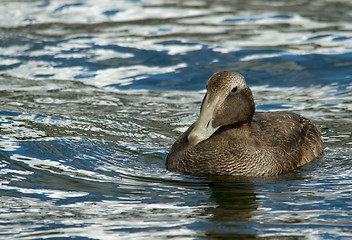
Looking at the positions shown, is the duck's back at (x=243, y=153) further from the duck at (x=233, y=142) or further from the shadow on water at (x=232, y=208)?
the shadow on water at (x=232, y=208)

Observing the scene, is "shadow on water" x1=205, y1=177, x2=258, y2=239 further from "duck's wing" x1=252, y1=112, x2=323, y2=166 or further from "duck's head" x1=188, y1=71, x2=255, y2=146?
"duck's wing" x1=252, y1=112, x2=323, y2=166

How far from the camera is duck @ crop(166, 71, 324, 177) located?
7.92 metres

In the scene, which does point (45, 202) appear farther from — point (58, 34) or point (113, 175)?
point (58, 34)

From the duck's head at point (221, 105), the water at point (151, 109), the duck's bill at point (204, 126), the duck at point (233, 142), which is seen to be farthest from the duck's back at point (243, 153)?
the duck's bill at point (204, 126)

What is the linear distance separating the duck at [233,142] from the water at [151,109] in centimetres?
17

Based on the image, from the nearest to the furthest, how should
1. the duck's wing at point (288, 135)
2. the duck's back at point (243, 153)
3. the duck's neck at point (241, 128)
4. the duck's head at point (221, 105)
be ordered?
1. the duck's head at point (221, 105)
2. the duck's back at point (243, 153)
3. the duck's neck at point (241, 128)
4. the duck's wing at point (288, 135)

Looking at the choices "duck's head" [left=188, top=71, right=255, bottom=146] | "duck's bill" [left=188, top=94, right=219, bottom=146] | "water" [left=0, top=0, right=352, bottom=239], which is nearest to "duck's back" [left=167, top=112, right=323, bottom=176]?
"water" [left=0, top=0, right=352, bottom=239]

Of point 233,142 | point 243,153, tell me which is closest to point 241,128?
point 233,142

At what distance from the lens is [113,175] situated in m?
8.33

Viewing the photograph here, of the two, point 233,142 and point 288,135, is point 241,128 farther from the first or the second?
point 288,135

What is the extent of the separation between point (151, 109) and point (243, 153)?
3618 millimetres

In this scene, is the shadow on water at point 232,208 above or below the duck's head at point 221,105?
below

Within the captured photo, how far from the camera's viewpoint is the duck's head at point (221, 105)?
25.4 ft

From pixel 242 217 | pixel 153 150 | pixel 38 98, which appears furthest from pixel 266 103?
pixel 242 217
